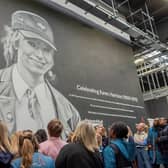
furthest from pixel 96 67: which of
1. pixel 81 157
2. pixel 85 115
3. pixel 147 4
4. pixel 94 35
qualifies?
pixel 81 157

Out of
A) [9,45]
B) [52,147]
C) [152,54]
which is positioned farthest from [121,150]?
[152,54]

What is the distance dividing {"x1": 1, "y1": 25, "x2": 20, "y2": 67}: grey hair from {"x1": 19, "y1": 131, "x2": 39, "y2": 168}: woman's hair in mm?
2823

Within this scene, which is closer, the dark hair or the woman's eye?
the dark hair

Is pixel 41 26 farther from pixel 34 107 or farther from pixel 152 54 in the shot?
pixel 152 54

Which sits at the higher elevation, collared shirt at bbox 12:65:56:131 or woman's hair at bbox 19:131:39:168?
collared shirt at bbox 12:65:56:131

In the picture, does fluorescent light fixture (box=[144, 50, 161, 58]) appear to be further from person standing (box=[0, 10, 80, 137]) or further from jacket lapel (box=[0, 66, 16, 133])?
jacket lapel (box=[0, 66, 16, 133])

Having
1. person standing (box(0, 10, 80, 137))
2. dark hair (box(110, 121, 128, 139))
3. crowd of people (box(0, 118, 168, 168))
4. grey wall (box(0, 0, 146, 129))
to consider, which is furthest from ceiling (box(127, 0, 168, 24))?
dark hair (box(110, 121, 128, 139))

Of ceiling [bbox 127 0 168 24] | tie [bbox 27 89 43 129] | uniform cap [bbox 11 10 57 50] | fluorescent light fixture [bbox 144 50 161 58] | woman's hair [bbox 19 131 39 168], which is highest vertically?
ceiling [bbox 127 0 168 24]

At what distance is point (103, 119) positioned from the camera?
20.7ft

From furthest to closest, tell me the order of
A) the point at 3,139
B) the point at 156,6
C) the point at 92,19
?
the point at 156,6 < the point at 92,19 < the point at 3,139

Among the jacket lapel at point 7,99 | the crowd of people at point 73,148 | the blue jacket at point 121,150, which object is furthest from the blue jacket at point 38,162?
the jacket lapel at point 7,99

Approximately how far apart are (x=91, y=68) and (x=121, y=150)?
398 centimetres

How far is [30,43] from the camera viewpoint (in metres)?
5.25

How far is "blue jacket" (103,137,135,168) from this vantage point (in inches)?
104
